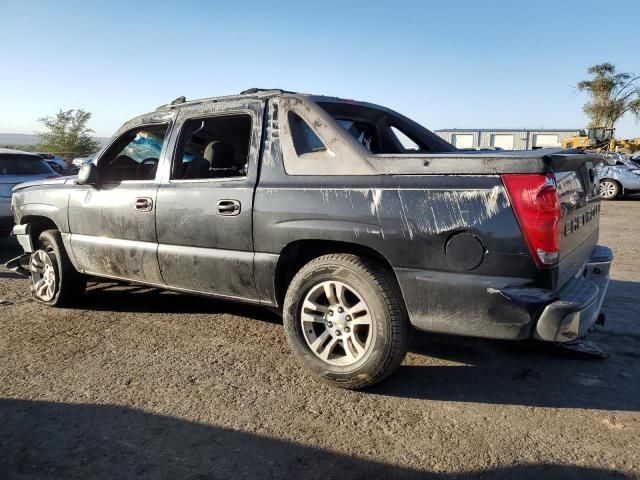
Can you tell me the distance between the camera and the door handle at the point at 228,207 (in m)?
3.71

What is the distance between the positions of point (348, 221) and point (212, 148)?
1.74 metres

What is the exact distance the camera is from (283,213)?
3.49m

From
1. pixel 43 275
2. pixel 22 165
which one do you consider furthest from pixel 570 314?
pixel 22 165

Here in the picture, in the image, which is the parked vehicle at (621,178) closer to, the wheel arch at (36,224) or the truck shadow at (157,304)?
the truck shadow at (157,304)

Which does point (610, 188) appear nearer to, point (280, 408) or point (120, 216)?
point (120, 216)

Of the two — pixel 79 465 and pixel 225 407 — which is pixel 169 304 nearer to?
pixel 225 407

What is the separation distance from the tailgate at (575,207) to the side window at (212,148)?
2231 millimetres

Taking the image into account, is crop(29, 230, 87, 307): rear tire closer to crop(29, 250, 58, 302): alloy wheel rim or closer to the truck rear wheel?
crop(29, 250, 58, 302): alloy wheel rim

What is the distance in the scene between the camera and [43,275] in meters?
5.36

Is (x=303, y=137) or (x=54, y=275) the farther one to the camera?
(x=54, y=275)

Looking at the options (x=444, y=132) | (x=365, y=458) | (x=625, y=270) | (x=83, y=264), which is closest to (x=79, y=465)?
(x=365, y=458)

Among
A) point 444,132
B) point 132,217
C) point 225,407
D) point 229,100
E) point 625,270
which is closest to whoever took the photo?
point 225,407

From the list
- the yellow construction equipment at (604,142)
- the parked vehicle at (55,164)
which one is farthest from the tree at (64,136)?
the yellow construction equipment at (604,142)

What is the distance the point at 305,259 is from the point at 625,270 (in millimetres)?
5051
